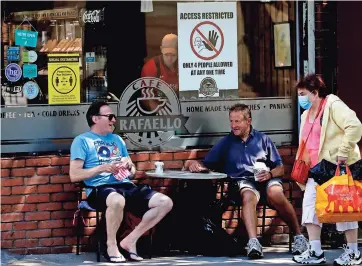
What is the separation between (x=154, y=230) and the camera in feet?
28.5

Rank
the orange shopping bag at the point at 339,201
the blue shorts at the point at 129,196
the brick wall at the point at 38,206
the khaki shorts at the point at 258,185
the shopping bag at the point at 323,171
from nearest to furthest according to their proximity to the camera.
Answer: the orange shopping bag at the point at 339,201
the shopping bag at the point at 323,171
the blue shorts at the point at 129,196
the khaki shorts at the point at 258,185
the brick wall at the point at 38,206

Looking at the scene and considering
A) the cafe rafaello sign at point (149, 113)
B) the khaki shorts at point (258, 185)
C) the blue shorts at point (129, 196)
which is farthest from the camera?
the cafe rafaello sign at point (149, 113)

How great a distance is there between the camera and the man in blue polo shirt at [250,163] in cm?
854

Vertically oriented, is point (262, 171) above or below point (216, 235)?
above

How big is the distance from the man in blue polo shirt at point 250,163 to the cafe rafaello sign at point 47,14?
1745 mm

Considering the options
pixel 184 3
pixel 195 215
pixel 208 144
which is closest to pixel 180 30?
pixel 184 3

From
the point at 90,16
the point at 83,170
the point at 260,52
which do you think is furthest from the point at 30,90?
the point at 260,52

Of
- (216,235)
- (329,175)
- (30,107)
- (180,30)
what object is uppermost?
(180,30)

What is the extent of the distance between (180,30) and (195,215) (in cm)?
180

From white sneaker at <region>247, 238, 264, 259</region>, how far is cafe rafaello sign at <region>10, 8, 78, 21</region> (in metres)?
2.66

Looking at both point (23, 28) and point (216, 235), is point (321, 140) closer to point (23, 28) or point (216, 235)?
point (216, 235)

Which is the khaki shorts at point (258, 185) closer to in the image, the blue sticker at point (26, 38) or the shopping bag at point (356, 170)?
the shopping bag at point (356, 170)

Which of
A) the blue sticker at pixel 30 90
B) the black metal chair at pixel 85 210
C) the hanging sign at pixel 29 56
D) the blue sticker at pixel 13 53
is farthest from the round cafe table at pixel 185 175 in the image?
the blue sticker at pixel 13 53

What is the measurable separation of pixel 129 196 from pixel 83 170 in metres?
0.47
